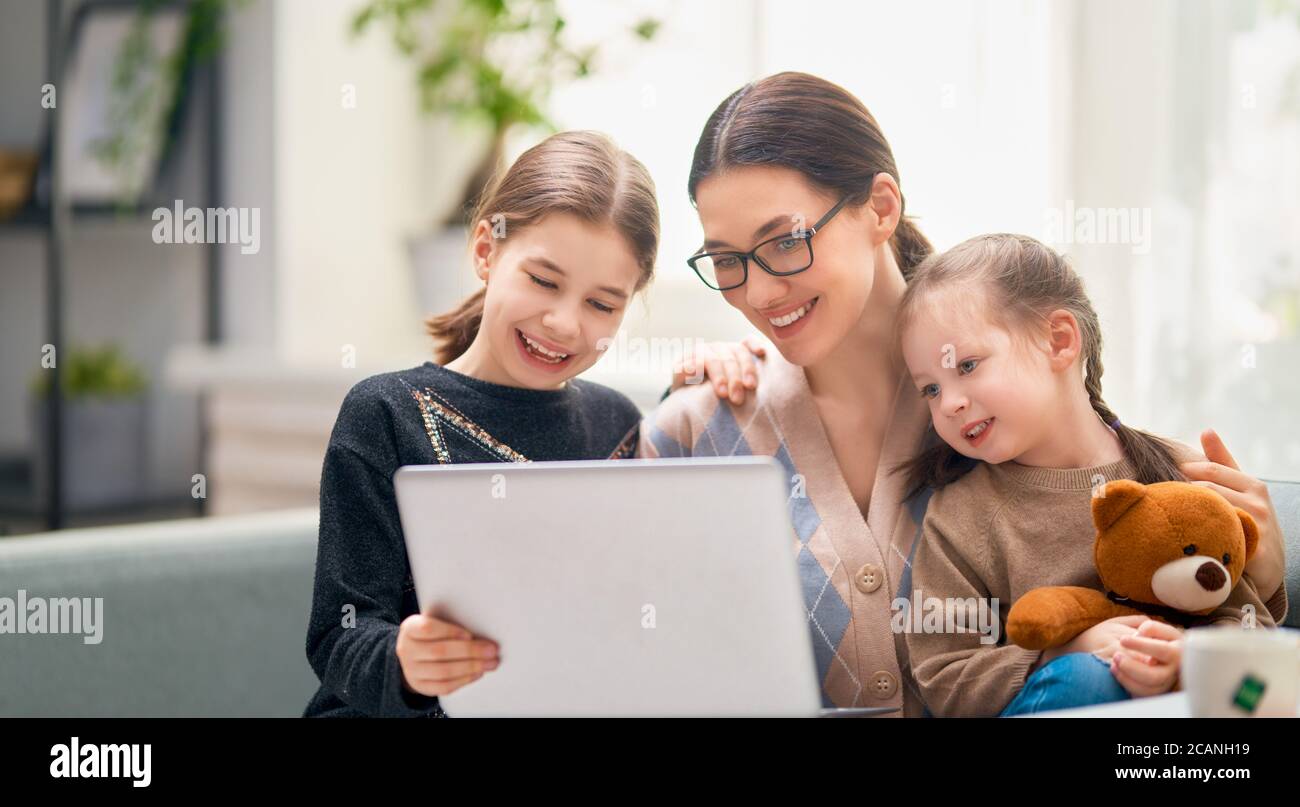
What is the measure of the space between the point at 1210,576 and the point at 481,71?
194cm

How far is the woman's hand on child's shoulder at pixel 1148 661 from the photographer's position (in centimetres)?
104

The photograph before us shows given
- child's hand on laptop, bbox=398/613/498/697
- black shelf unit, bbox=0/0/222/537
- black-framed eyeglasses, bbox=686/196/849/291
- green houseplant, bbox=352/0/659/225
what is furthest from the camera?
black shelf unit, bbox=0/0/222/537

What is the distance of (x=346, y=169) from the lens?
3.12 metres

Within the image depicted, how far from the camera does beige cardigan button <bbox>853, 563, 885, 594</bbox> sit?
1.23 meters

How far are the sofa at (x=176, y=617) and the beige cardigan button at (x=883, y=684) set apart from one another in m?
0.42

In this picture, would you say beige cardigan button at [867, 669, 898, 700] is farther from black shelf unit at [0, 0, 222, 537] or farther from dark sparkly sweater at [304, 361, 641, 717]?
black shelf unit at [0, 0, 222, 537]

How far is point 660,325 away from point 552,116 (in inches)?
22.9

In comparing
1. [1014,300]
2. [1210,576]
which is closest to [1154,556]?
[1210,576]

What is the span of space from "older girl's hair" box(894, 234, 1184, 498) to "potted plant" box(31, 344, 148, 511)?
2401 mm

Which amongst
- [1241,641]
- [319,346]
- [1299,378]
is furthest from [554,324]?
[319,346]

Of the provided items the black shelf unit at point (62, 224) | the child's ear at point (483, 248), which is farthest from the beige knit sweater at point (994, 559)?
the black shelf unit at point (62, 224)

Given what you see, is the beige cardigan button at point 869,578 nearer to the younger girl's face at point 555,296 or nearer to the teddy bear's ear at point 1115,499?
the teddy bear's ear at point 1115,499

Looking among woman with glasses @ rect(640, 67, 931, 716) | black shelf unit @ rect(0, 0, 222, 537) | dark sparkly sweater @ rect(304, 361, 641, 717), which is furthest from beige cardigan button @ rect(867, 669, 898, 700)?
black shelf unit @ rect(0, 0, 222, 537)

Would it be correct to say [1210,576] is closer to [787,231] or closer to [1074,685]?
[1074,685]
